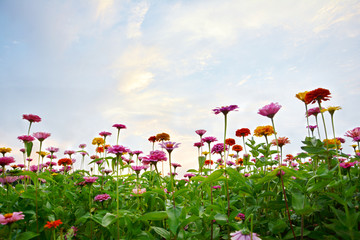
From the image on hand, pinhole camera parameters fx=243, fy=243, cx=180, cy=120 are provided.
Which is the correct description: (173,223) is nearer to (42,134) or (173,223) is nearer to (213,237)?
(213,237)

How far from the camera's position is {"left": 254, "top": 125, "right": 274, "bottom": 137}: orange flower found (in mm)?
2955

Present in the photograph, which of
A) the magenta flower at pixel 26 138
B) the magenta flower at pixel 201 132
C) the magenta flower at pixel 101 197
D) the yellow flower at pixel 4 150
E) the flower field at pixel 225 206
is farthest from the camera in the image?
the yellow flower at pixel 4 150

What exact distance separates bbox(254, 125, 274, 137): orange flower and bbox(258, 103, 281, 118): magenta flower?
95 centimetres

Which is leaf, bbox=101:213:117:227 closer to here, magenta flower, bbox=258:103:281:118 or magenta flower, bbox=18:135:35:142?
magenta flower, bbox=258:103:281:118

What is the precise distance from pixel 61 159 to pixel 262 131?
3.55 m

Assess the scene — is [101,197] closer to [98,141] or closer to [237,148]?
[98,141]

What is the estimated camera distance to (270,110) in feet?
6.67

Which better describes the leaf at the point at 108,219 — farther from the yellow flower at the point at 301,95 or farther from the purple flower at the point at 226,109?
the yellow flower at the point at 301,95

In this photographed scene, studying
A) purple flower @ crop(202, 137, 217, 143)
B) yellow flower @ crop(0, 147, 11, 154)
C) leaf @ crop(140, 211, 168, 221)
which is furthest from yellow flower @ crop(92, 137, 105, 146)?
leaf @ crop(140, 211, 168, 221)

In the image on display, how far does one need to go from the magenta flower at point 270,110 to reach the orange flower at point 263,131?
954 mm

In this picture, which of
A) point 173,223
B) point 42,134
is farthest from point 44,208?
point 173,223

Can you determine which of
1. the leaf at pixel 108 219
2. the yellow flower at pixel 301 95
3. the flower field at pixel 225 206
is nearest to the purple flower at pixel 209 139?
the flower field at pixel 225 206

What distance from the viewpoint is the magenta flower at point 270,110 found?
6.60 ft

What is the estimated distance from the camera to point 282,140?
3045 mm
